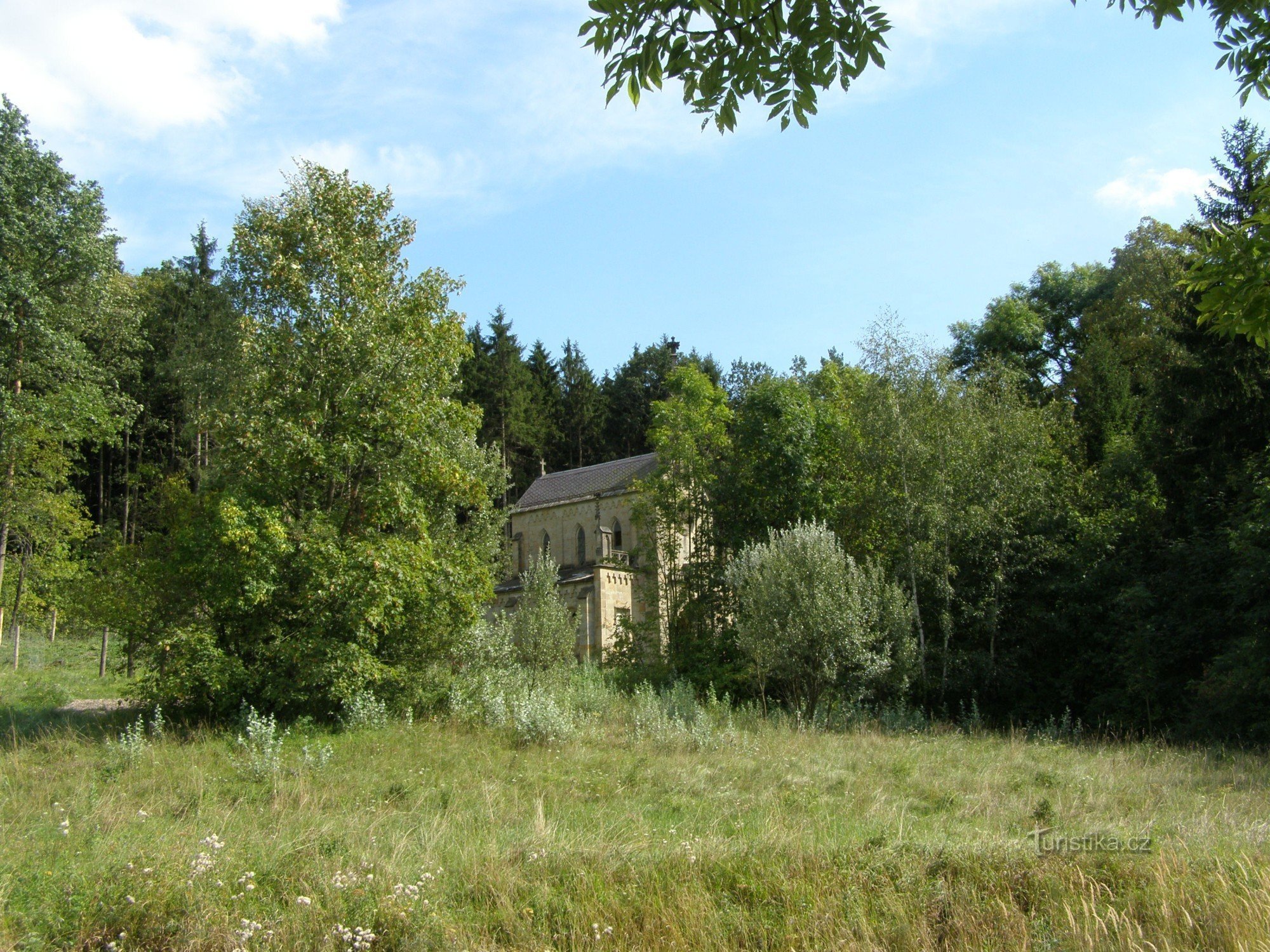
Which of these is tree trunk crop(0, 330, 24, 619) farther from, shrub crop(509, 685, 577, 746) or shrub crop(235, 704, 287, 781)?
shrub crop(509, 685, 577, 746)

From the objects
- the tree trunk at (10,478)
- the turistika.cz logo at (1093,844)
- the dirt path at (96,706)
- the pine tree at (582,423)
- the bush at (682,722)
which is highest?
the pine tree at (582,423)

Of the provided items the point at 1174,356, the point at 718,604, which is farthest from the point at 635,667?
the point at 1174,356

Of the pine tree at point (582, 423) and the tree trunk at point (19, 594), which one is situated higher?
the pine tree at point (582, 423)

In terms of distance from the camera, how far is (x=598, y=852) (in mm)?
7660

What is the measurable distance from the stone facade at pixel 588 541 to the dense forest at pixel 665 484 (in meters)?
6.45

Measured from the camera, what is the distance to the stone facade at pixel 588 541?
1396 inches

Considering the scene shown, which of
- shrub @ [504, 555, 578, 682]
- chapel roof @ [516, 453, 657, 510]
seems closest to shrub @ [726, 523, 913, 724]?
shrub @ [504, 555, 578, 682]

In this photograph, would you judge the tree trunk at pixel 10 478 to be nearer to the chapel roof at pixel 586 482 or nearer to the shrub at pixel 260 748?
the shrub at pixel 260 748

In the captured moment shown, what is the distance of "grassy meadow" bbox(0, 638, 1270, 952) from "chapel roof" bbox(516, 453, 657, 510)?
27523 mm

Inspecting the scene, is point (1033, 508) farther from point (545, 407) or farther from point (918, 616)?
point (545, 407)

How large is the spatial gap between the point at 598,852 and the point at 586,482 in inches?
1419

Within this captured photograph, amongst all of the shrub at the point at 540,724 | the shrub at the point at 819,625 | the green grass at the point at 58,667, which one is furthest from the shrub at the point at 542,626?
the green grass at the point at 58,667

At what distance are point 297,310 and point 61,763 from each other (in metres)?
8.82

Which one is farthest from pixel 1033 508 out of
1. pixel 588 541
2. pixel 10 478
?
pixel 10 478
